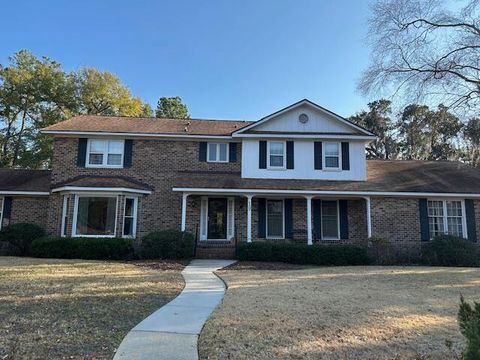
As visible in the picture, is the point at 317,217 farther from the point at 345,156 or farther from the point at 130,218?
the point at 130,218

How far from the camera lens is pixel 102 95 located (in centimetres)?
3634

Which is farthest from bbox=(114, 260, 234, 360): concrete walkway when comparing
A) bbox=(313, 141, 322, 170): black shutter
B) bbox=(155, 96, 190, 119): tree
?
bbox=(155, 96, 190, 119): tree

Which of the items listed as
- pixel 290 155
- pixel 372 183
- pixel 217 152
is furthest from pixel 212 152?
pixel 372 183

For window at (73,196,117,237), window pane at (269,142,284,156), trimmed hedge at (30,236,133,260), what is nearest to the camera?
trimmed hedge at (30,236,133,260)

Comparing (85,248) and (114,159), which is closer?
(85,248)

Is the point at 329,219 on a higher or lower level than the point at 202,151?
lower

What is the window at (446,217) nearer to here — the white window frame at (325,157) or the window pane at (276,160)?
the white window frame at (325,157)

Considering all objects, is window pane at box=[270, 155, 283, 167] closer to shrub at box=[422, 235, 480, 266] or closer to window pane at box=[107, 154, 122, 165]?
window pane at box=[107, 154, 122, 165]

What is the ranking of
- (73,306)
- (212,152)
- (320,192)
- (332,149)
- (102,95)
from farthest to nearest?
(102,95) < (212,152) < (332,149) < (320,192) < (73,306)

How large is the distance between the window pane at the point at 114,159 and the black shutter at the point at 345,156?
34.2ft

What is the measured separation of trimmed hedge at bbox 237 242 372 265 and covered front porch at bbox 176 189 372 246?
2084 millimetres

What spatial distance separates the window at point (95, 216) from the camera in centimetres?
1734

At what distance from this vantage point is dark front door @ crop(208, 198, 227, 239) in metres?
18.8

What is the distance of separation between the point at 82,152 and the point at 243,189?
781 cm
